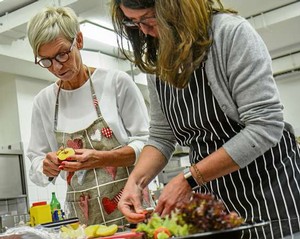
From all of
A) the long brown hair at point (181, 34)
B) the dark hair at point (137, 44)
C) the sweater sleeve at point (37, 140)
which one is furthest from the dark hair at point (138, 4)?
the sweater sleeve at point (37, 140)

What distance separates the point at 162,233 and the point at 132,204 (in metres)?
0.56

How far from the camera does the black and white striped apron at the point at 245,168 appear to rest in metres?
1.17

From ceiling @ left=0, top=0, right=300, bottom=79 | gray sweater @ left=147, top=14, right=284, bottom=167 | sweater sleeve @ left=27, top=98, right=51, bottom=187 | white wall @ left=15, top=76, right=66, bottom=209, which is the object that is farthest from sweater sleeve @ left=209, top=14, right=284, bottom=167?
white wall @ left=15, top=76, right=66, bottom=209

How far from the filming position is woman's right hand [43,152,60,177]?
1676 mm

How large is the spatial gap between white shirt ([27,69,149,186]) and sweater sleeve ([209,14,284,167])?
2.24ft

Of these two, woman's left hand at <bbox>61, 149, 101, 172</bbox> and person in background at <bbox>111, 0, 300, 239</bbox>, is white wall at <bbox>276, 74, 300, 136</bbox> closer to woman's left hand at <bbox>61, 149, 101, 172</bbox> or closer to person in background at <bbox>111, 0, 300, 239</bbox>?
woman's left hand at <bbox>61, 149, 101, 172</bbox>

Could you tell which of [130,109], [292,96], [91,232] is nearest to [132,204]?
[91,232]

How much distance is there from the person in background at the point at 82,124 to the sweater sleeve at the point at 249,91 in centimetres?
67

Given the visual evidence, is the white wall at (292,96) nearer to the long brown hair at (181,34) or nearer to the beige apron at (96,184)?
the beige apron at (96,184)

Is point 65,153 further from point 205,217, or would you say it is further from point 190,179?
point 205,217

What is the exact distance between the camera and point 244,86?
3.60 ft

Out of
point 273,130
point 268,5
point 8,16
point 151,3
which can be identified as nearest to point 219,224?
point 273,130

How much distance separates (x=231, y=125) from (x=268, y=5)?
206 inches

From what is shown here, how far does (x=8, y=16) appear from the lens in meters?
4.79
